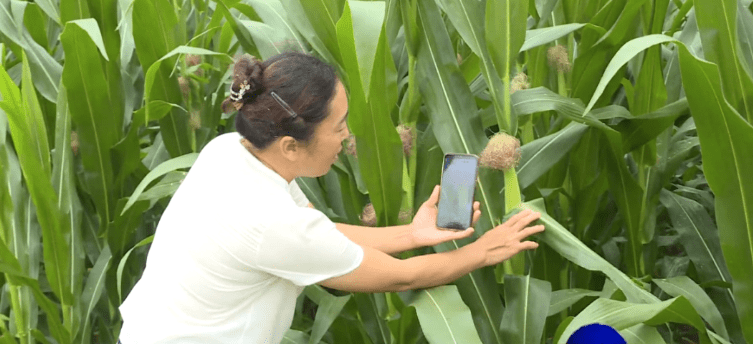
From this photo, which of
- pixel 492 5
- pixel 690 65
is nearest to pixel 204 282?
pixel 492 5

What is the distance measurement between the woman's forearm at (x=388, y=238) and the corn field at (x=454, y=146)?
3 cm

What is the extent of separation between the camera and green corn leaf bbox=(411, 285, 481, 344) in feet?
3.06

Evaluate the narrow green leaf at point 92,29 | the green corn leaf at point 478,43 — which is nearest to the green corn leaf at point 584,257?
the green corn leaf at point 478,43

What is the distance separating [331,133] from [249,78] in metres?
0.11

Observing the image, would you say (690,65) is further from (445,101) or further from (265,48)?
(265,48)

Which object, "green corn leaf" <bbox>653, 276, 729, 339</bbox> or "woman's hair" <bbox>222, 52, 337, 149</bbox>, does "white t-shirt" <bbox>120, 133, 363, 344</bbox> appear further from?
"green corn leaf" <bbox>653, 276, 729, 339</bbox>

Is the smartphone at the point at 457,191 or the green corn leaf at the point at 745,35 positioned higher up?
the green corn leaf at the point at 745,35

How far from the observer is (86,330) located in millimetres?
1392

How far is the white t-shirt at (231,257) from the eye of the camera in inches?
36.4

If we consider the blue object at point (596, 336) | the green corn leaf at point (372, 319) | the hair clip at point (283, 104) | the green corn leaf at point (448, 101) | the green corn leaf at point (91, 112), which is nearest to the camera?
the blue object at point (596, 336)

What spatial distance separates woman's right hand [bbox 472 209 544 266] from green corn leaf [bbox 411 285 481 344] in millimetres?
64

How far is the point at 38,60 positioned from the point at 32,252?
329 mm

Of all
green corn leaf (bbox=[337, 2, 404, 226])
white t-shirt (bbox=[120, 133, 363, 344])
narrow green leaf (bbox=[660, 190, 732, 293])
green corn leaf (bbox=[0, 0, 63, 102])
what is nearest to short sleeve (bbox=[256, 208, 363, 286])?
white t-shirt (bbox=[120, 133, 363, 344])

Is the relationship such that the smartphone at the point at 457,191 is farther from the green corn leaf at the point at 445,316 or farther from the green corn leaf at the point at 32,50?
the green corn leaf at the point at 32,50
